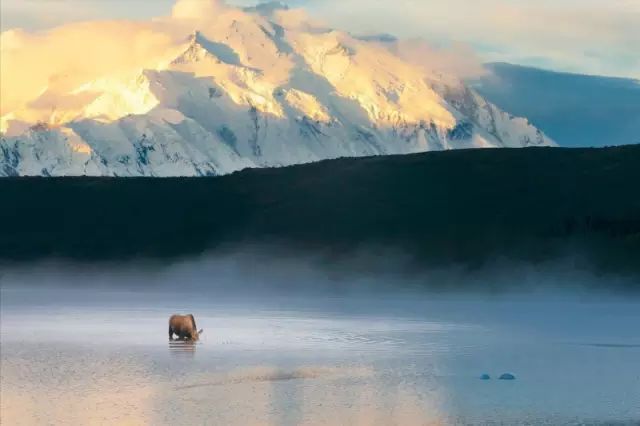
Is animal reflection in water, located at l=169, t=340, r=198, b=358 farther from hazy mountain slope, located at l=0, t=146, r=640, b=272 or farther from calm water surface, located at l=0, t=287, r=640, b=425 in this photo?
hazy mountain slope, located at l=0, t=146, r=640, b=272

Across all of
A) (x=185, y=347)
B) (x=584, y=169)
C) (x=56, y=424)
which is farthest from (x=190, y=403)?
(x=584, y=169)

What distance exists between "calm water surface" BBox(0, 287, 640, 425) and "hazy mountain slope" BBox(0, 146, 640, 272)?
53645 mm

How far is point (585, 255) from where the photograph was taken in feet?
410

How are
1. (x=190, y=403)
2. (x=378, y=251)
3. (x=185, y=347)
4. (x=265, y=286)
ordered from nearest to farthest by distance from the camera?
(x=190, y=403)
(x=185, y=347)
(x=265, y=286)
(x=378, y=251)

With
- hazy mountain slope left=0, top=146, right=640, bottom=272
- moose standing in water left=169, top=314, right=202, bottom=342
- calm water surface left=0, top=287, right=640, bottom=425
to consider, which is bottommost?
calm water surface left=0, top=287, right=640, bottom=425

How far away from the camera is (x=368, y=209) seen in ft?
516

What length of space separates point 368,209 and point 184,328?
3812 inches

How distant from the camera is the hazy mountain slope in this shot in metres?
136

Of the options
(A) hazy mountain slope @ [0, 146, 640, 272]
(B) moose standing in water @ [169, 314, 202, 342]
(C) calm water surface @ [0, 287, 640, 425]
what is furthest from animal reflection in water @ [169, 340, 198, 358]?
(A) hazy mountain slope @ [0, 146, 640, 272]

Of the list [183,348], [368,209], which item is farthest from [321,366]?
[368,209]

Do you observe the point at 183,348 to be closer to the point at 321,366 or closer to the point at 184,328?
the point at 184,328

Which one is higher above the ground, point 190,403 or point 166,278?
point 166,278

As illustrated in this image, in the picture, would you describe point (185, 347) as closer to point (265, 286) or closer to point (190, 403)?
point (190, 403)

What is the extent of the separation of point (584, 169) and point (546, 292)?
4929 cm
